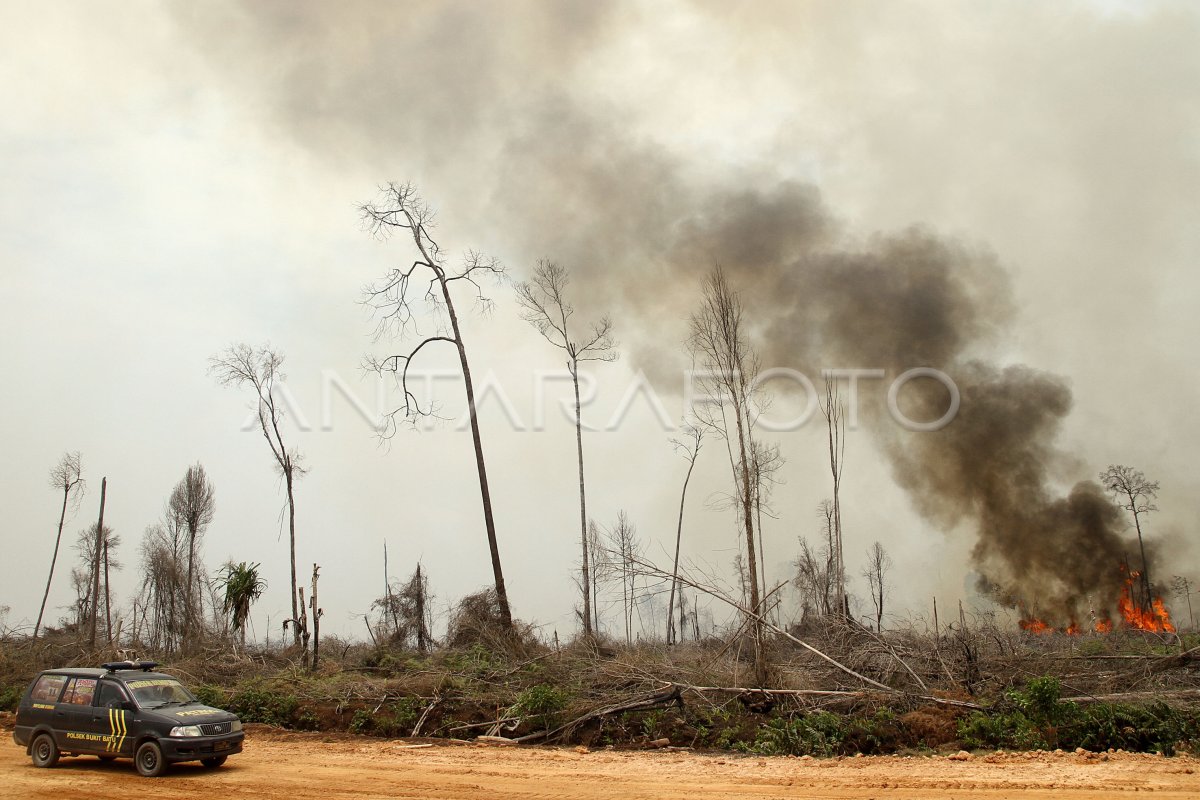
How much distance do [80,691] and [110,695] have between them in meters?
0.67

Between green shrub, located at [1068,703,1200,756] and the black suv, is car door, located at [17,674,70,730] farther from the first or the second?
green shrub, located at [1068,703,1200,756]

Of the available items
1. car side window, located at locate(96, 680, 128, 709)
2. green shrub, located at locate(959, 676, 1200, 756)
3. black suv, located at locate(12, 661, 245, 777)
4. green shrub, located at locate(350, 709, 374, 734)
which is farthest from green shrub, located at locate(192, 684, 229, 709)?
green shrub, located at locate(959, 676, 1200, 756)

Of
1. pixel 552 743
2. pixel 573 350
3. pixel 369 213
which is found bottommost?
pixel 552 743

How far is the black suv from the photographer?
11.6m

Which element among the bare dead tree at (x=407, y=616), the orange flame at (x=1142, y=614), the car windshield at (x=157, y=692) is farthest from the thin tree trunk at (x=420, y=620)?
the orange flame at (x=1142, y=614)

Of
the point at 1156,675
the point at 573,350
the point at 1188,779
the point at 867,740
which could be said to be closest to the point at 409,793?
the point at 867,740

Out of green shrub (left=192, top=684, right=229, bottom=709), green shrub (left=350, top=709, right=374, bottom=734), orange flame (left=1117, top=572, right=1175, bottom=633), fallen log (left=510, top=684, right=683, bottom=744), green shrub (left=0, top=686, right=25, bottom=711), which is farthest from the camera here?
orange flame (left=1117, top=572, right=1175, bottom=633)

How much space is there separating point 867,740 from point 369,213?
19825 mm

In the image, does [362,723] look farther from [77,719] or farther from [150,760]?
[77,719]

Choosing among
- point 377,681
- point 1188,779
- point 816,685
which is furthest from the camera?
point 377,681

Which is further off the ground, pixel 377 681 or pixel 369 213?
pixel 369 213

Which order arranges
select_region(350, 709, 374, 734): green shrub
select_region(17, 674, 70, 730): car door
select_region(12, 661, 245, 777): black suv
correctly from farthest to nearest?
select_region(350, 709, 374, 734): green shrub, select_region(17, 674, 70, 730): car door, select_region(12, 661, 245, 777): black suv

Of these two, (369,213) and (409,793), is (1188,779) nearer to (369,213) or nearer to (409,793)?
(409,793)

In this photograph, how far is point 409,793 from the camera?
10.2 meters
